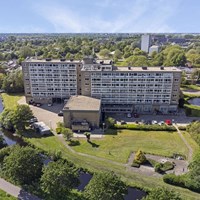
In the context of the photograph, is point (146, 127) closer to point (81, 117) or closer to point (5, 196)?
point (81, 117)

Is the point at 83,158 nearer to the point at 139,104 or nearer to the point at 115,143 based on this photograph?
the point at 115,143

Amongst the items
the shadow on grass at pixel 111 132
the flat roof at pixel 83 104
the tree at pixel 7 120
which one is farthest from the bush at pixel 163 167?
the tree at pixel 7 120

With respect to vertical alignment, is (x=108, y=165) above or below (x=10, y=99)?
below

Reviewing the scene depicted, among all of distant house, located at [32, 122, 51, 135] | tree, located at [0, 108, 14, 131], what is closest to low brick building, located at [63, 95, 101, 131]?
distant house, located at [32, 122, 51, 135]

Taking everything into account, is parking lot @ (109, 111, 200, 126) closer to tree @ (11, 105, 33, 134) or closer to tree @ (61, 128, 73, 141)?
tree @ (61, 128, 73, 141)

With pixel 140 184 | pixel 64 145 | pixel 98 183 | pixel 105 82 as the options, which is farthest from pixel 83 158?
pixel 105 82

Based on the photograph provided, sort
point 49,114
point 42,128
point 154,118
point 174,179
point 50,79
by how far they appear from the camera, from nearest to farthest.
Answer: point 174,179
point 42,128
point 154,118
point 49,114
point 50,79

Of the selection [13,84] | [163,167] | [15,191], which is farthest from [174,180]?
[13,84]
